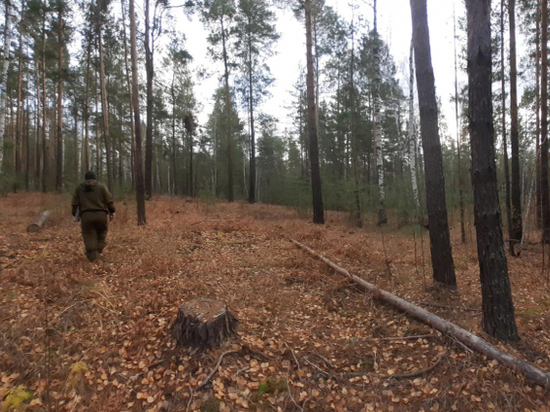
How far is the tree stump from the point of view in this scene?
136 inches

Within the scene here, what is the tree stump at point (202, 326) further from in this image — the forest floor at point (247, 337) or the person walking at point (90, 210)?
the person walking at point (90, 210)

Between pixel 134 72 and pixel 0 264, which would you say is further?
pixel 134 72

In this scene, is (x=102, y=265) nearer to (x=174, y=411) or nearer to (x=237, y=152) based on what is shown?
(x=174, y=411)

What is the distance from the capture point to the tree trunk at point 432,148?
16.6 ft

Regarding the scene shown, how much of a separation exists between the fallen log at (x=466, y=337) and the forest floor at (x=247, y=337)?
0.08 meters

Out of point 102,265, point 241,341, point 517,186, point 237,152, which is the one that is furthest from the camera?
point 237,152

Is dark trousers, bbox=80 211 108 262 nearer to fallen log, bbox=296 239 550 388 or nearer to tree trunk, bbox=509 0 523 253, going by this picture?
fallen log, bbox=296 239 550 388

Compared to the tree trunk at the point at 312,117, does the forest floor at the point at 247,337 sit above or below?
below

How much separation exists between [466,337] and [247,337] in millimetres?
2530

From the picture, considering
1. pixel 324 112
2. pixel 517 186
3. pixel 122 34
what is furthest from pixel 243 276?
pixel 324 112

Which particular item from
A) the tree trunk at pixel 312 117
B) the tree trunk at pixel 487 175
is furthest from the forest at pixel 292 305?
the tree trunk at pixel 312 117

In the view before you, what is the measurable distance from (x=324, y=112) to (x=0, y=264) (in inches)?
1024

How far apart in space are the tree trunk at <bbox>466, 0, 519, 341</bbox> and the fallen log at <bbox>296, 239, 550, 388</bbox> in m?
0.46

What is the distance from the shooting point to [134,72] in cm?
1051
